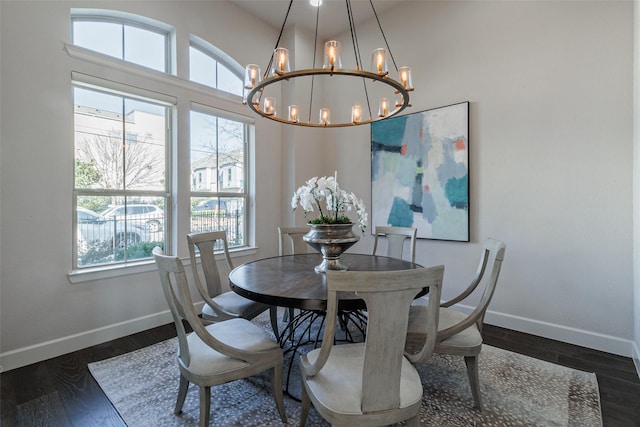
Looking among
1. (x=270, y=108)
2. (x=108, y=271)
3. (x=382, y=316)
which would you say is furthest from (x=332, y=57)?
(x=108, y=271)

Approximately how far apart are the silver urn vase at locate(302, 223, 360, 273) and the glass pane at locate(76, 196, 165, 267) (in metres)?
1.97

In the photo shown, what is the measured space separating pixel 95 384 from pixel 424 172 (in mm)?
3605

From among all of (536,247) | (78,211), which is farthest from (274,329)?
(536,247)

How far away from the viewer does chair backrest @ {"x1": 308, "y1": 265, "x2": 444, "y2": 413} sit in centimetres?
114

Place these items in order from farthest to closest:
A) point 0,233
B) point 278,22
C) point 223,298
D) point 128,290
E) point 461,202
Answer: point 278,22, point 461,202, point 128,290, point 223,298, point 0,233

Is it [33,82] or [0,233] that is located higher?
[33,82]

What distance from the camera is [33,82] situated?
2416mm

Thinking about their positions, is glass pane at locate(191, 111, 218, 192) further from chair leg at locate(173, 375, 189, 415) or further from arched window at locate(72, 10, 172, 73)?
chair leg at locate(173, 375, 189, 415)

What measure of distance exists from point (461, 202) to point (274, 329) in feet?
7.78

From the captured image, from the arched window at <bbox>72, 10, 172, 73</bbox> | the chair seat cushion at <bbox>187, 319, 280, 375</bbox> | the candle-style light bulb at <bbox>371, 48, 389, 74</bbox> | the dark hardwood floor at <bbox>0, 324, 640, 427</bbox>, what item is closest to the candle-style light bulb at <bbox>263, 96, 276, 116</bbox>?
the candle-style light bulb at <bbox>371, 48, 389, 74</bbox>

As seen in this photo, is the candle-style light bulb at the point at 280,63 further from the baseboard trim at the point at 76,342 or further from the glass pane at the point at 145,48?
the baseboard trim at the point at 76,342

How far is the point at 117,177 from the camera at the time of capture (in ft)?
9.73

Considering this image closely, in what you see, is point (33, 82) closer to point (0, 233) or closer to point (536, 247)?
point (0, 233)

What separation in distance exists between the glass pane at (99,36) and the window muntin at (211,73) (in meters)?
0.73
